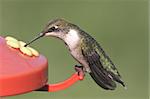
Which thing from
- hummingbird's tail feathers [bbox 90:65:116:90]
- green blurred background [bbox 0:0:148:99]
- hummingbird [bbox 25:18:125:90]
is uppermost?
green blurred background [bbox 0:0:148:99]

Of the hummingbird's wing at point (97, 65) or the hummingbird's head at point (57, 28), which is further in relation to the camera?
the hummingbird's wing at point (97, 65)

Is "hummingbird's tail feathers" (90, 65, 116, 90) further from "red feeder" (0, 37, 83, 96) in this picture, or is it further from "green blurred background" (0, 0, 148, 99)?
"green blurred background" (0, 0, 148, 99)

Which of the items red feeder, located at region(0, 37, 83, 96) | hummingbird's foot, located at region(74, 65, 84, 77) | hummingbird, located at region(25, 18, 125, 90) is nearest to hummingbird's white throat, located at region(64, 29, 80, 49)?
hummingbird, located at region(25, 18, 125, 90)

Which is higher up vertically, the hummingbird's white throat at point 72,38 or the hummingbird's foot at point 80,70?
the hummingbird's white throat at point 72,38

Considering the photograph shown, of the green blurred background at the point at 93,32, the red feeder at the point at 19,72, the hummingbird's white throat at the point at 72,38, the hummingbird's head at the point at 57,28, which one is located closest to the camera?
the red feeder at the point at 19,72

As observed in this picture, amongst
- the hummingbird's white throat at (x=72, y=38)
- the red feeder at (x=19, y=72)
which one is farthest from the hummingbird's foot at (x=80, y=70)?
the red feeder at (x=19, y=72)

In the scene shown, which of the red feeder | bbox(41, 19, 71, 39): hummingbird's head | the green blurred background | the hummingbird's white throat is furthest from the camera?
the green blurred background

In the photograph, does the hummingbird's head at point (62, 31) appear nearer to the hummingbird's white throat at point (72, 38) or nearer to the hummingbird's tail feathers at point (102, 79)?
the hummingbird's white throat at point (72, 38)
